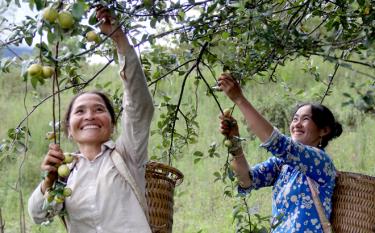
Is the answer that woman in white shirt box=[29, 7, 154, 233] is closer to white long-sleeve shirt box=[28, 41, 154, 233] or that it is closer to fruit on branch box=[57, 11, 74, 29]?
white long-sleeve shirt box=[28, 41, 154, 233]

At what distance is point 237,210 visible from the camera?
2393mm

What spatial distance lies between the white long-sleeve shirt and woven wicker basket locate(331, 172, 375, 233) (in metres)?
0.79

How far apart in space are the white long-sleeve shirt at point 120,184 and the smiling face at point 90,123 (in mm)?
67

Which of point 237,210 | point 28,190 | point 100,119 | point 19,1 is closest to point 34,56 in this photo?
point 19,1

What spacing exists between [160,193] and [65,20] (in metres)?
1.03

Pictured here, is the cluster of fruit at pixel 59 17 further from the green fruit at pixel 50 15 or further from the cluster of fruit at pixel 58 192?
the cluster of fruit at pixel 58 192

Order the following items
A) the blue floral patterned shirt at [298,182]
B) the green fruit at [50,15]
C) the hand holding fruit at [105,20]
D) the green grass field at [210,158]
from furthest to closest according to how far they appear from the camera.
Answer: the green grass field at [210,158]
the blue floral patterned shirt at [298,182]
the hand holding fruit at [105,20]
the green fruit at [50,15]

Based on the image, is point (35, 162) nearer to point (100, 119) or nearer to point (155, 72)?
point (155, 72)

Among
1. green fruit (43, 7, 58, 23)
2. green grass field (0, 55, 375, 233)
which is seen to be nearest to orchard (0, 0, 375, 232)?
green fruit (43, 7, 58, 23)

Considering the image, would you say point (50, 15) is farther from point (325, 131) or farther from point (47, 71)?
point (325, 131)

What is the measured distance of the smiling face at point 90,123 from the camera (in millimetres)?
2170

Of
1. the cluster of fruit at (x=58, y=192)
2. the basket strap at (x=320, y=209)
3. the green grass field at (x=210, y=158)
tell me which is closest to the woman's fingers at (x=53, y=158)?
the cluster of fruit at (x=58, y=192)

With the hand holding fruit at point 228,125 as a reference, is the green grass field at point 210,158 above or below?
above

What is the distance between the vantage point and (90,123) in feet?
7.14
